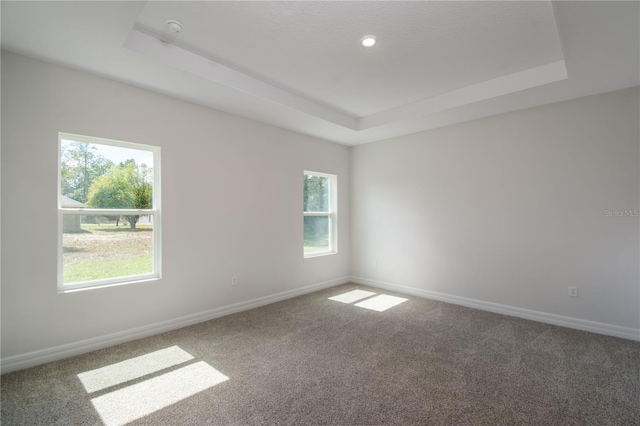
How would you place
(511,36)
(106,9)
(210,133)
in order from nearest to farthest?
(106,9) → (511,36) → (210,133)

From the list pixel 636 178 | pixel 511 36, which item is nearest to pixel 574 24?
pixel 511 36

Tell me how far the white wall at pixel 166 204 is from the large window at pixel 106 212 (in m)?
0.11

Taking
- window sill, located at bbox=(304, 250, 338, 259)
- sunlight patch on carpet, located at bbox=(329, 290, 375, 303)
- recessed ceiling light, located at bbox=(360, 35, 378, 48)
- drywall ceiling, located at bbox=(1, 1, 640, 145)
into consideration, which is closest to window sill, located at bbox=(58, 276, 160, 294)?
drywall ceiling, located at bbox=(1, 1, 640, 145)

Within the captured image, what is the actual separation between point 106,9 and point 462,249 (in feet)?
14.6

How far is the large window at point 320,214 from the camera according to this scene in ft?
16.1

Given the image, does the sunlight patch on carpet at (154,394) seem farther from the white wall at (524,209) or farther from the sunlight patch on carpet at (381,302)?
the white wall at (524,209)

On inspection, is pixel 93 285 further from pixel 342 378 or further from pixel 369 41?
pixel 369 41

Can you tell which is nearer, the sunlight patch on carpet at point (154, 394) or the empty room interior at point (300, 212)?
the sunlight patch on carpet at point (154, 394)

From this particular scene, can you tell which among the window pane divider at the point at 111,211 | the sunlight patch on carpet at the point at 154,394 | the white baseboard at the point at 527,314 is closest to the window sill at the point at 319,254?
the white baseboard at the point at 527,314

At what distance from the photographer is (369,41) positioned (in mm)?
2479

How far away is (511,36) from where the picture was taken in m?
2.43

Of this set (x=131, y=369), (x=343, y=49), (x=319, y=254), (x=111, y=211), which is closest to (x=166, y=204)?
(x=111, y=211)

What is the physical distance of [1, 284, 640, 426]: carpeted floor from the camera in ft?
6.16

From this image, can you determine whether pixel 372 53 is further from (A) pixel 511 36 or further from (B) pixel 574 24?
(B) pixel 574 24
